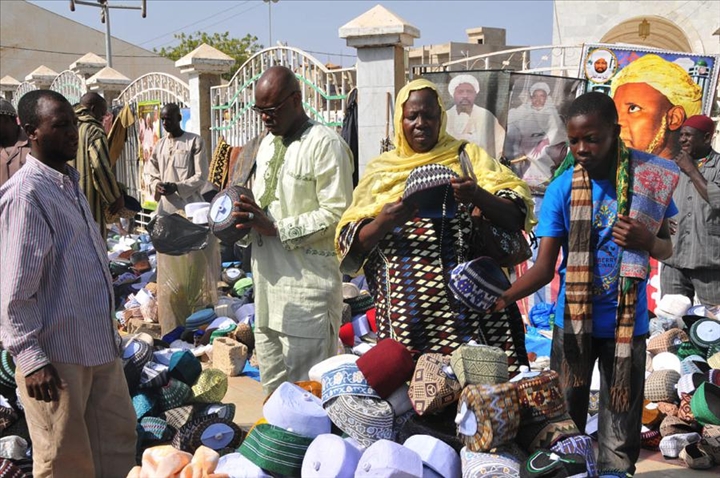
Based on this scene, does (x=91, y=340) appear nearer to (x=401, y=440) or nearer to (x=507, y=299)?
(x=401, y=440)

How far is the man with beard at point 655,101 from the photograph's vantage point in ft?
20.8

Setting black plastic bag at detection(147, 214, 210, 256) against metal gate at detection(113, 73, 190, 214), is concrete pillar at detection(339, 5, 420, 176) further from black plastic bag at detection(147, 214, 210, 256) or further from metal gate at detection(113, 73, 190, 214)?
metal gate at detection(113, 73, 190, 214)

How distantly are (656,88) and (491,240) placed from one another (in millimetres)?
3936

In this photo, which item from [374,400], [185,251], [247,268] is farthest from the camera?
[247,268]

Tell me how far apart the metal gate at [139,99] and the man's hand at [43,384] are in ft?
27.6

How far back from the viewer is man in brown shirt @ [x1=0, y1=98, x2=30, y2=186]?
19.0 ft

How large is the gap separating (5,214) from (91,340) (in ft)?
1.98

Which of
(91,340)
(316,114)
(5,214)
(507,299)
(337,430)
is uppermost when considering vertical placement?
(316,114)

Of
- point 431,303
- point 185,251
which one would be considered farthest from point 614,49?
point 431,303

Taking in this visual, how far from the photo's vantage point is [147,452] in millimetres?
3092

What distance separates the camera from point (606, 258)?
3.08 m

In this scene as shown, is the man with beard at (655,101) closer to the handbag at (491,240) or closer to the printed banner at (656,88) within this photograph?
the printed banner at (656,88)

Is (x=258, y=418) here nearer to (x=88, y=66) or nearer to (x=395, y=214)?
(x=395, y=214)

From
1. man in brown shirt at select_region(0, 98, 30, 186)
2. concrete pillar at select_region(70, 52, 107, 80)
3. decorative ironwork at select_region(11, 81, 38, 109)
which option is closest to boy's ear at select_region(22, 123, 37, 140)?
man in brown shirt at select_region(0, 98, 30, 186)
